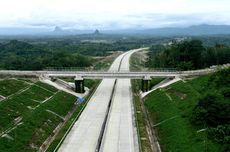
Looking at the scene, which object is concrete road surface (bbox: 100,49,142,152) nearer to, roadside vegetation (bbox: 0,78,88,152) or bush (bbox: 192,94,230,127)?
roadside vegetation (bbox: 0,78,88,152)

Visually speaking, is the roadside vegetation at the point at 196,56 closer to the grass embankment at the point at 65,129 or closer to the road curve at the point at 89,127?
the road curve at the point at 89,127

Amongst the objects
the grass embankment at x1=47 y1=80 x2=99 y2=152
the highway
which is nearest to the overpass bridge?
the highway

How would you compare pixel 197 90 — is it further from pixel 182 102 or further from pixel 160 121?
pixel 160 121

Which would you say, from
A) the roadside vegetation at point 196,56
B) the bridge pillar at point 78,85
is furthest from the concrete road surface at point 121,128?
the roadside vegetation at point 196,56

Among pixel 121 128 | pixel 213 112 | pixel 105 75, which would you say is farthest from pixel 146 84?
pixel 213 112

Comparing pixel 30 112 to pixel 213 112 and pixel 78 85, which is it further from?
pixel 213 112

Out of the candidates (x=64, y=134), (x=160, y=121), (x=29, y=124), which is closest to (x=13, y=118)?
(x=29, y=124)
